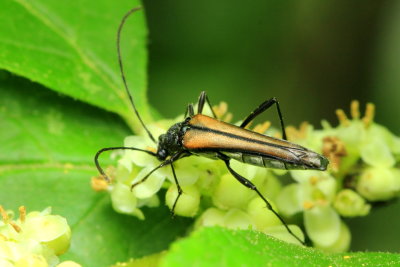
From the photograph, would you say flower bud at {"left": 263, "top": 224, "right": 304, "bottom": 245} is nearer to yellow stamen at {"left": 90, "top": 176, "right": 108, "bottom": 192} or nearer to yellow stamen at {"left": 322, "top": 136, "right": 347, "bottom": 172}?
yellow stamen at {"left": 322, "top": 136, "right": 347, "bottom": 172}

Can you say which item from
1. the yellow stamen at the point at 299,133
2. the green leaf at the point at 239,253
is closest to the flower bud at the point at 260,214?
the green leaf at the point at 239,253

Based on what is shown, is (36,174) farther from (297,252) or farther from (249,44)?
(249,44)

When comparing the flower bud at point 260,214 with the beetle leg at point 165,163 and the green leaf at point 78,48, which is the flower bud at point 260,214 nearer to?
the beetle leg at point 165,163

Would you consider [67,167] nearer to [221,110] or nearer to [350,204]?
[221,110]

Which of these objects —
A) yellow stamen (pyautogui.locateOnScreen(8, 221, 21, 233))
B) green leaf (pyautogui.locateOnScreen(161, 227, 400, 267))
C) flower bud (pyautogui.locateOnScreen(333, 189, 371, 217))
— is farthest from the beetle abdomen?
yellow stamen (pyautogui.locateOnScreen(8, 221, 21, 233))

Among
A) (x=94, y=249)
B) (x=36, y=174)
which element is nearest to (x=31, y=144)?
(x=36, y=174)

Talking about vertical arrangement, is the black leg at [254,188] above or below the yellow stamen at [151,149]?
below
